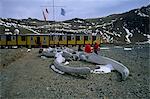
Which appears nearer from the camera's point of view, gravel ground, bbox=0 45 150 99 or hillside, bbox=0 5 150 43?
gravel ground, bbox=0 45 150 99

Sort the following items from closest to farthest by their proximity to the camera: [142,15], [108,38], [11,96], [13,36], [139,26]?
[11,96], [13,36], [108,38], [139,26], [142,15]

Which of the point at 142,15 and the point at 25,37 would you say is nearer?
the point at 25,37

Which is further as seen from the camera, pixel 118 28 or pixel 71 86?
pixel 118 28

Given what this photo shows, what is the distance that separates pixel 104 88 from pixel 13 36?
3737 centimetres

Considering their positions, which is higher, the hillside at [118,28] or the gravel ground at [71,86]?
the hillside at [118,28]

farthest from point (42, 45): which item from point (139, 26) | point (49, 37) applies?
point (139, 26)

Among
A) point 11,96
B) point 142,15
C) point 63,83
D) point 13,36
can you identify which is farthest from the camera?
point 142,15

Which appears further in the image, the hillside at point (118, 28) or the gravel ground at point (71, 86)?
the hillside at point (118, 28)

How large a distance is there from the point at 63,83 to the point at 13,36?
3574 centimetres

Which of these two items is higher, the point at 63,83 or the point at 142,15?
the point at 142,15

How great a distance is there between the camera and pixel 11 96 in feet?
39.4

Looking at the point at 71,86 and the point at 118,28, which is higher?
the point at 118,28

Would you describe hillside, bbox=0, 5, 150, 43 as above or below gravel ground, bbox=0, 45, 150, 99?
above

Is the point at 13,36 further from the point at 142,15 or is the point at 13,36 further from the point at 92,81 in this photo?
the point at 142,15
